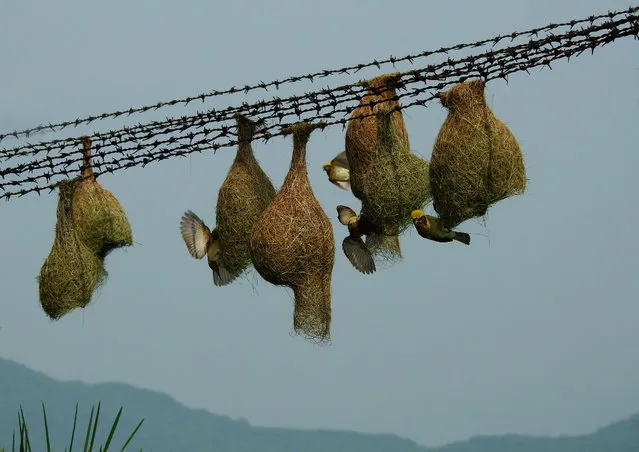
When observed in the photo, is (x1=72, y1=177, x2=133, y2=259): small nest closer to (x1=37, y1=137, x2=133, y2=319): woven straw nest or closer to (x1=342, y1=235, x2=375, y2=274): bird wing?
(x1=37, y1=137, x2=133, y2=319): woven straw nest

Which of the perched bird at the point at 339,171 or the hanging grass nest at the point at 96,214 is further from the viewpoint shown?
the hanging grass nest at the point at 96,214

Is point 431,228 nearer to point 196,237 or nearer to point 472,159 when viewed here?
point 472,159

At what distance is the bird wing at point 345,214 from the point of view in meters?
4.72

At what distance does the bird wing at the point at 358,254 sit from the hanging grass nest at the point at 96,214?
111 centimetres

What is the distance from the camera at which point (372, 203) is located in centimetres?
445

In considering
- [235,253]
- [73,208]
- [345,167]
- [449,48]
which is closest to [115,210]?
[73,208]

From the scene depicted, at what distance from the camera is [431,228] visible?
4.35 m

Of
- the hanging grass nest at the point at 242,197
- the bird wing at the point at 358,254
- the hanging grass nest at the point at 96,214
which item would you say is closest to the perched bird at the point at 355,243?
the bird wing at the point at 358,254

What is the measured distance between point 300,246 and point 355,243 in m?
0.34

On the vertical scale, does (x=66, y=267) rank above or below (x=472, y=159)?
above

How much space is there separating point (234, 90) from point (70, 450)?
51.7 inches

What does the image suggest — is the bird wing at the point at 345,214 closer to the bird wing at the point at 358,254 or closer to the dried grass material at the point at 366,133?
the bird wing at the point at 358,254

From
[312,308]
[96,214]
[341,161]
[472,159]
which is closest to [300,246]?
[312,308]

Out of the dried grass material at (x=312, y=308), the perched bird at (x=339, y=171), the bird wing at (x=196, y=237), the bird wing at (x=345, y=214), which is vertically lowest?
the dried grass material at (x=312, y=308)
